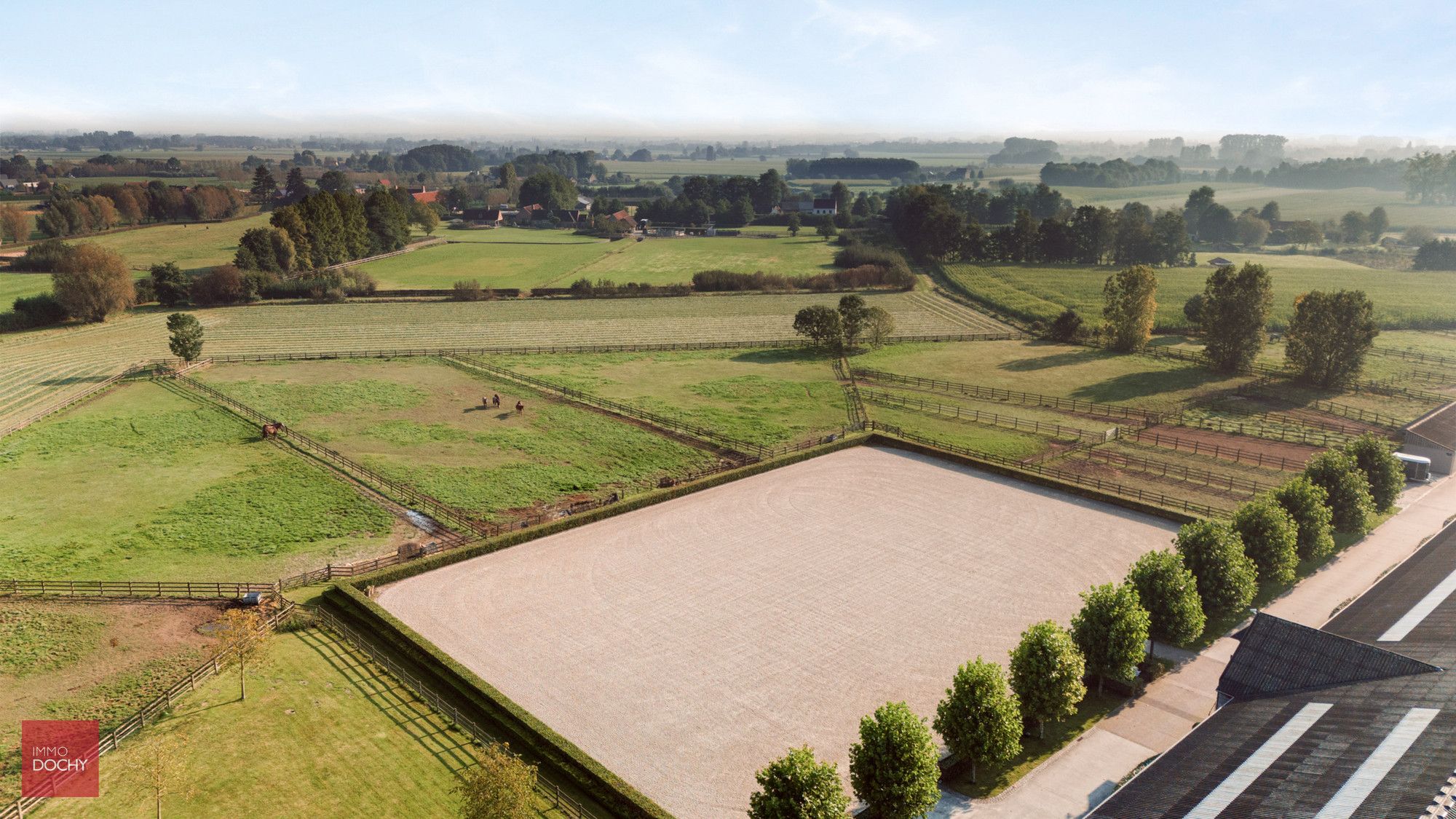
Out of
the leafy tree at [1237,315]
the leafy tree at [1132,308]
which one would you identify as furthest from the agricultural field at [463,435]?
the leafy tree at [1132,308]

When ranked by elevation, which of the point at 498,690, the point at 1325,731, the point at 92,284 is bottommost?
the point at 498,690

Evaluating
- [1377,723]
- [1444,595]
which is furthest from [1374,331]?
[1377,723]

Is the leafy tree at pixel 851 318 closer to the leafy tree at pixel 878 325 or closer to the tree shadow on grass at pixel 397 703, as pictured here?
the leafy tree at pixel 878 325

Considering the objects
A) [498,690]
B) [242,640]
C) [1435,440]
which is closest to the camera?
[242,640]

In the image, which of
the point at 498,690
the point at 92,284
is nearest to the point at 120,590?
the point at 498,690

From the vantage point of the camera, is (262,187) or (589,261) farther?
(262,187)

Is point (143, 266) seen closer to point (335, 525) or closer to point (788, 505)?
point (335, 525)

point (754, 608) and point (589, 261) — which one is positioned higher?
point (589, 261)

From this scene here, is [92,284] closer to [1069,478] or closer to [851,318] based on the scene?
[851,318]
